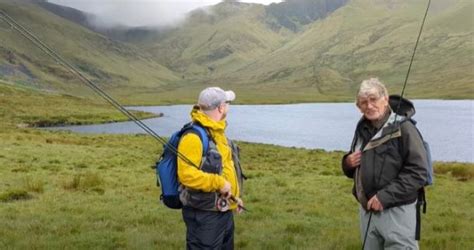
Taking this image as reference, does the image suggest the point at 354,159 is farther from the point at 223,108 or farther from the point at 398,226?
the point at 223,108

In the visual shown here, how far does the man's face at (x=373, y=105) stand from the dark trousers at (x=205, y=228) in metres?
2.07

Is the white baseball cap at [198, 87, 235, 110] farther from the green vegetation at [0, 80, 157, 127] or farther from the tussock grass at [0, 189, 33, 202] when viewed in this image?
the green vegetation at [0, 80, 157, 127]

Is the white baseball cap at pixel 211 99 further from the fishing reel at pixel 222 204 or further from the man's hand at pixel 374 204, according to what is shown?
the man's hand at pixel 374 204

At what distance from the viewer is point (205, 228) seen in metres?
6.36

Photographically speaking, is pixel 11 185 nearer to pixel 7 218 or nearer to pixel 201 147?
pixel 7 218

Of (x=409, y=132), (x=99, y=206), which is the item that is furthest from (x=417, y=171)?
(x=99, y=206)

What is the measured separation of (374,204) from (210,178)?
5.96ft

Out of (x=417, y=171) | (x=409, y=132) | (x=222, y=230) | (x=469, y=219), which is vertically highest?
(x=409, y=132)

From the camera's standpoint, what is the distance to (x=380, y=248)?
239 inches

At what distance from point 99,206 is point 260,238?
221 inches

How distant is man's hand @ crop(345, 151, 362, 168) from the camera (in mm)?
5934

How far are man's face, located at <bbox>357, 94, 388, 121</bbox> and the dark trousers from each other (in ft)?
6.78

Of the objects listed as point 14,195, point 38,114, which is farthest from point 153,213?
point 38,114

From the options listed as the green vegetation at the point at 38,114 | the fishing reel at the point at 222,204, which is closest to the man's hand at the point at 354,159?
the fishing reel at the point at 222,204
